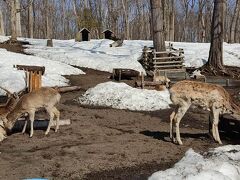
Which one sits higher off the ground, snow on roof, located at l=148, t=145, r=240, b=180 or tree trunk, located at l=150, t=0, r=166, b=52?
tree trunk, located at l=150, t=0, r=166, b=52

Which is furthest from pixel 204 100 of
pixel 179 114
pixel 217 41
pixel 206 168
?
pixel 217 41

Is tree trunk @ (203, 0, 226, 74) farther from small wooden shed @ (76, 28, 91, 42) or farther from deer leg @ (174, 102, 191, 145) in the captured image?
small wooden shed @ (76, 28, 91, 42)

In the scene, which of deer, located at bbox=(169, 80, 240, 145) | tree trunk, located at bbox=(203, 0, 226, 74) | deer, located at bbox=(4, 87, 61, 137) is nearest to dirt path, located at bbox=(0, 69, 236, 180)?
deer, located at bbox=(4, 87, 61, 137)

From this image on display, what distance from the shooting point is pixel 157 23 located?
78.5ft

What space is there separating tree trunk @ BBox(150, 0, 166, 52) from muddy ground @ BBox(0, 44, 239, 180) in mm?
11444

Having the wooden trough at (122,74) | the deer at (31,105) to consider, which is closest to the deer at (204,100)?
the deer at (31,105)

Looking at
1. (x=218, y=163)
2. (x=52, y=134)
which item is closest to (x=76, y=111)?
(x=52, y=134)

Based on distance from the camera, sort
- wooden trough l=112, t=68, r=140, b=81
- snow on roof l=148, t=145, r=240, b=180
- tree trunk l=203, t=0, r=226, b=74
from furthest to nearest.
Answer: tree trunk l=203, t=0, r=226, b=74, wooden trough l=112, t=68, r=140, b=81, snow on roof l=148, t=145, r=240, b=180

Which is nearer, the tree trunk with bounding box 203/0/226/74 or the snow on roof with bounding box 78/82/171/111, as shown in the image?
the snow on roof with bounding box 78/82/171/111

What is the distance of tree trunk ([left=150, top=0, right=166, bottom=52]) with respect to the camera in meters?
23.7

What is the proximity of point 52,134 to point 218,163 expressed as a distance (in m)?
4.72

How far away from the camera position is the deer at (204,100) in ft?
31.1

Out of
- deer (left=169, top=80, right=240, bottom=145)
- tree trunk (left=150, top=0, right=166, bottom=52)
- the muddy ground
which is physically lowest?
the muddy ground

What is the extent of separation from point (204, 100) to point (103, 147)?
2457mm
